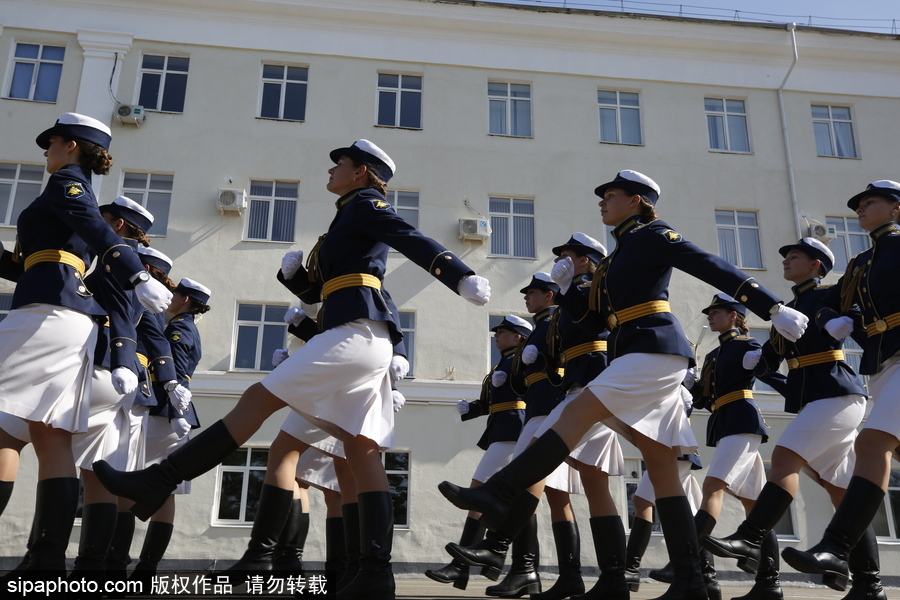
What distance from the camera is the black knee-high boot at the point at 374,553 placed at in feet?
12.4

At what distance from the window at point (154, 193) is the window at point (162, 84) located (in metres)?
1.55

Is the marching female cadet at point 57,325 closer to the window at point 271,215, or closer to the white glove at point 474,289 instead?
the white glove at point 474,289

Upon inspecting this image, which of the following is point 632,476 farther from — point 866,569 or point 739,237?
point 866,569

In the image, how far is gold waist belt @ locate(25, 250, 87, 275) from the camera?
4.27 metres

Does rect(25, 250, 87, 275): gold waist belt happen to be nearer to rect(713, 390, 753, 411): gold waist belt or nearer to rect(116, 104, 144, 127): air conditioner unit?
rect(713, 390, 753, 411): gold waist belt

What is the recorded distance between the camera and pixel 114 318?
200 inches


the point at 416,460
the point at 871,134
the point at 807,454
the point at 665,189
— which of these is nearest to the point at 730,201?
the point at 665,189

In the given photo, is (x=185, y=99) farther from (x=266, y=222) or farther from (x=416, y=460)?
(x=416, y=460)

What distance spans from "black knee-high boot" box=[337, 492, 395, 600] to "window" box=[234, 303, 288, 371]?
464 inches

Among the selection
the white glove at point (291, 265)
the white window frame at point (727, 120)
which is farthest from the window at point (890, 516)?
the white glove at point (291, 265)

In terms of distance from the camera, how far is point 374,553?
3.83m

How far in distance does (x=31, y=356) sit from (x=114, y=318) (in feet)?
3.59

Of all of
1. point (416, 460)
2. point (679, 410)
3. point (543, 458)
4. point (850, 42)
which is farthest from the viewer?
point (850, 42)

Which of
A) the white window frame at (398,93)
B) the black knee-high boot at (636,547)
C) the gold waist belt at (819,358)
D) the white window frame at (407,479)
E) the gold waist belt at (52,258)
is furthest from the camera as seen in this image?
the white window frame at (398,93)
